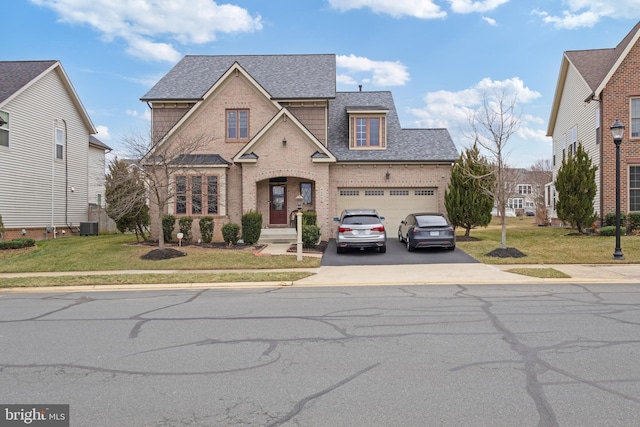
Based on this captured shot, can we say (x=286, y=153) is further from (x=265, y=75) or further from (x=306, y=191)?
(x=265, y=75)

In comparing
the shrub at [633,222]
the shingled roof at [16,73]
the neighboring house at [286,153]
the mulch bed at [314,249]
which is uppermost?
the shingled roof at [16,73]

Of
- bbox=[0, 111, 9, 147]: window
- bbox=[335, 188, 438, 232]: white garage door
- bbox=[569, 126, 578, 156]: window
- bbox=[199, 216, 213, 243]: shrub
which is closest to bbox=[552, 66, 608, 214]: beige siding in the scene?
bbox=[569, 126, 578, 156]: window

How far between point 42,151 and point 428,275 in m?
22.2

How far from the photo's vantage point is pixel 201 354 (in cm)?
605

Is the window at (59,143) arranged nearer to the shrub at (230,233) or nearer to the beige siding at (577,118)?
the shrub at (230,233)

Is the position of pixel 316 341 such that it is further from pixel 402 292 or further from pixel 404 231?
pixel 404 231

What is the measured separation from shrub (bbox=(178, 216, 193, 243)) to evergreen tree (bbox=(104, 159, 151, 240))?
1847 millimetres

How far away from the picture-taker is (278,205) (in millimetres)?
23734

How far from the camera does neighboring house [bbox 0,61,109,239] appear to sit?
22.5 metres

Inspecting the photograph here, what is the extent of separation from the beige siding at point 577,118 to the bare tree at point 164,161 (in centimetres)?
1912

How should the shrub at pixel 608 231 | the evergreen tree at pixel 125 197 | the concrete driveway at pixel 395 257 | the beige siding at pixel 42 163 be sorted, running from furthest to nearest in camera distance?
the beige siding at pixel 42 163
the shrub at pixel 608 231
the evergreen tree at pixel 125 197
the concrete driveway at pixel 395 257

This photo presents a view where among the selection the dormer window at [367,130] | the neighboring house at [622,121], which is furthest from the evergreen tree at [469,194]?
the neighboring house at [622,121]

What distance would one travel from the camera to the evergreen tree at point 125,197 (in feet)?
59.7

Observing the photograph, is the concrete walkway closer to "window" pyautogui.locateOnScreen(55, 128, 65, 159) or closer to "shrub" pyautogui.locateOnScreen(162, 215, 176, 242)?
"shrub" pyautogui.locateOnScreen(162, 215, 176, 242)
